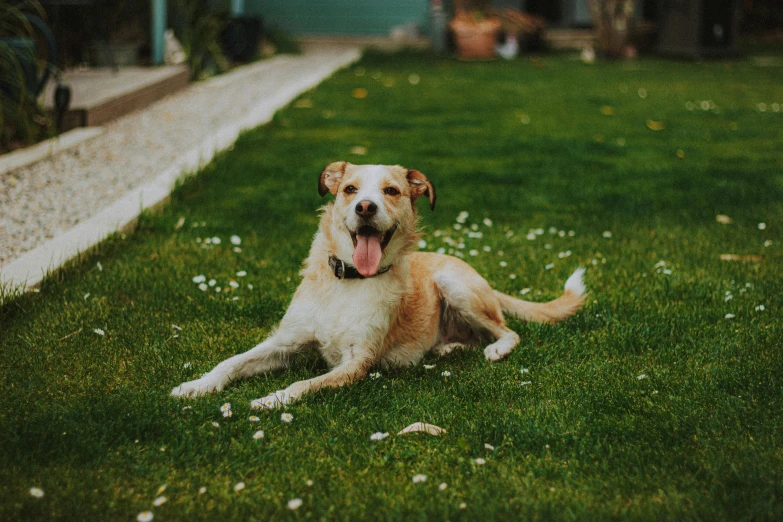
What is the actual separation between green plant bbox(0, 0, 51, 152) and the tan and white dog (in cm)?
476

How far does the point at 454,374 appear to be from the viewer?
12.9 feet

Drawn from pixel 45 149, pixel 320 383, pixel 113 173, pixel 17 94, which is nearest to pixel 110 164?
pixel 113 173

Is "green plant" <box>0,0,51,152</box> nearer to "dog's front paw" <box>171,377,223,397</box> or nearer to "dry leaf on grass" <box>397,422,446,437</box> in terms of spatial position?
"dog's front paw" <box>171,377,223,397</box>

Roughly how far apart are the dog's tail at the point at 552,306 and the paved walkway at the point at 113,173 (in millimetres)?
2630

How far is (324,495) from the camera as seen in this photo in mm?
2809

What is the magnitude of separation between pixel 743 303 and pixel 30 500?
3.80 metres

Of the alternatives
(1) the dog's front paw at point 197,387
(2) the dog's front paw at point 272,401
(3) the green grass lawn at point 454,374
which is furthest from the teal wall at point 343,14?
(2) the dog's front paw at point 272,401

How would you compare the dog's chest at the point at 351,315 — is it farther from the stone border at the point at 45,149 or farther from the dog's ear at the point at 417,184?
the stone border at the point at 45,149

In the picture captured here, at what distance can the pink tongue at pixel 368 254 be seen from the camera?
3.82 m

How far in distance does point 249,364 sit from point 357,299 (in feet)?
1.90

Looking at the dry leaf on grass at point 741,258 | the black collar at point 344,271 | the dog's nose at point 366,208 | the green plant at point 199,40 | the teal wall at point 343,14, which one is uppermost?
the teal wall at point 343,14

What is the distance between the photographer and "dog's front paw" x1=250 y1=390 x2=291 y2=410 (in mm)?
3420

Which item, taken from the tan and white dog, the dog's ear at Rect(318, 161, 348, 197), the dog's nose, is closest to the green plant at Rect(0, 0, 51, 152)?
the dog's ear at Rect(318, 161, 348, 197)

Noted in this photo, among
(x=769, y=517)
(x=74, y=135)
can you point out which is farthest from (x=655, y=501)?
(x=74, y=135)
